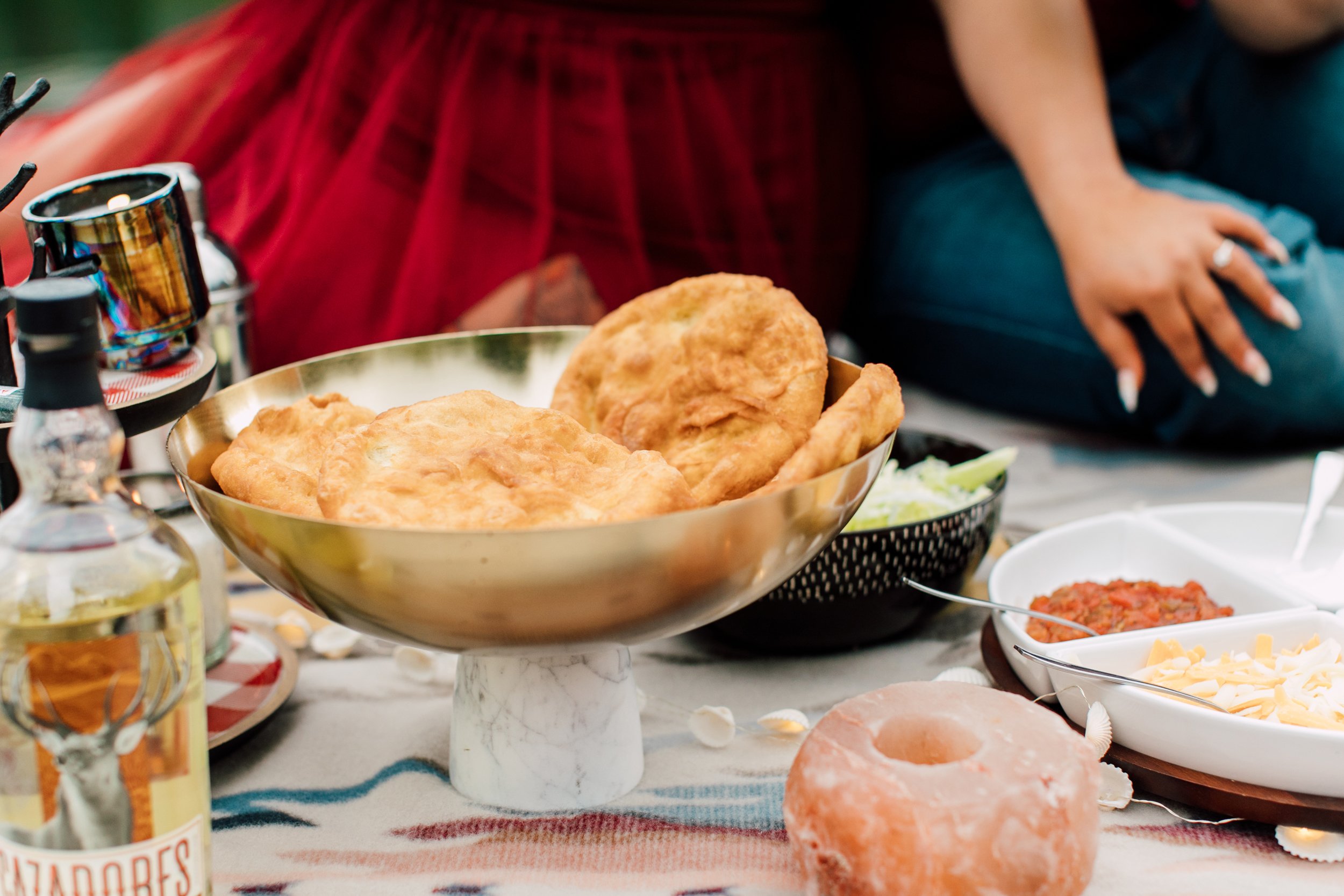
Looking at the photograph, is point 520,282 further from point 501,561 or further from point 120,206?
point 501,561

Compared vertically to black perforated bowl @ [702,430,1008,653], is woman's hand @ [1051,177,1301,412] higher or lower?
higher

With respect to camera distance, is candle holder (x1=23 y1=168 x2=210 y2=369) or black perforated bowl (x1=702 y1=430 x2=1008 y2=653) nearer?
candle holder (x1=23 y1=168 x2=210 y2=369)

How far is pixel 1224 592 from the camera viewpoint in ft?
3.15

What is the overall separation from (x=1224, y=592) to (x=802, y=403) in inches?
18.5

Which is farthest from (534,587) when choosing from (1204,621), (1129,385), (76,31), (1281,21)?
(76,31)

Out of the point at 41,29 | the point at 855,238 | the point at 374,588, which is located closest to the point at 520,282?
the point at 855,238

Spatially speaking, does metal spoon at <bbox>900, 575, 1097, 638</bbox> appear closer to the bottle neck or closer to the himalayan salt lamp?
the himalayan salt lamp

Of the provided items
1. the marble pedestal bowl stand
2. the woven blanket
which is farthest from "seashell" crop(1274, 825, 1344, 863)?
the marble pedestal bowl stand

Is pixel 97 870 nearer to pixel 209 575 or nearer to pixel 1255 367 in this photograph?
pixel 209 575

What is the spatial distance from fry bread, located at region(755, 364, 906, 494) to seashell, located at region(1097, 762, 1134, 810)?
0.27 metres

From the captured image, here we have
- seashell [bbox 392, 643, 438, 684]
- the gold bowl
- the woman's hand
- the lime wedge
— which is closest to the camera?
the gold bowl

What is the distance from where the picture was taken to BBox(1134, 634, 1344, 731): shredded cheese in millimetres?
729

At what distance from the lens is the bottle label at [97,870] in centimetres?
52

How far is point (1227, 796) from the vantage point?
70 cm
